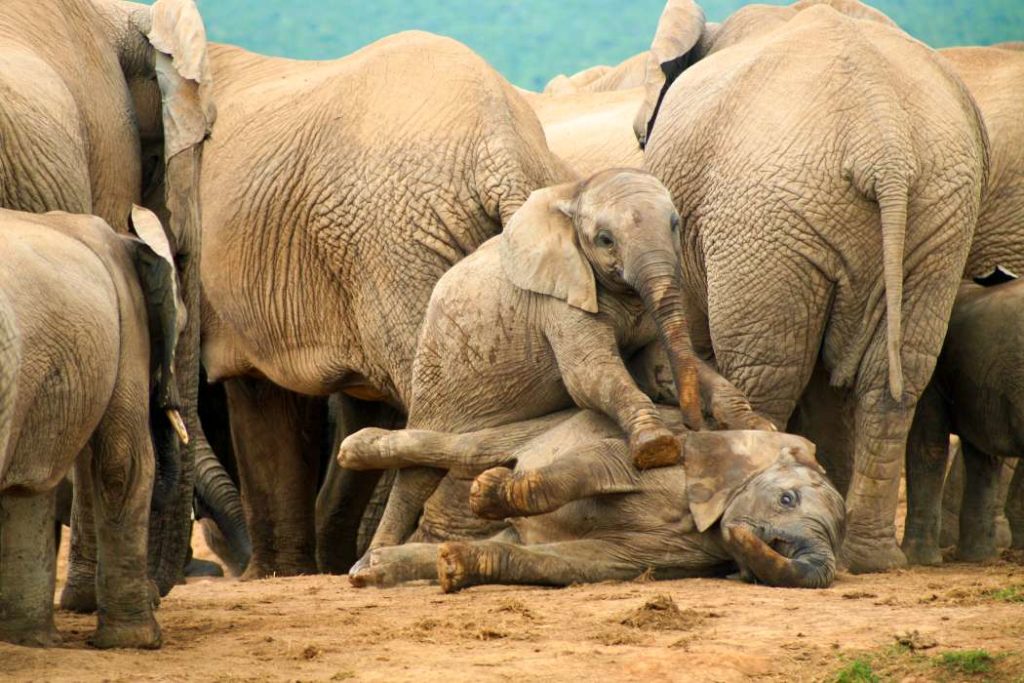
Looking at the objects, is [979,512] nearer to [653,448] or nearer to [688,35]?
[653,448]

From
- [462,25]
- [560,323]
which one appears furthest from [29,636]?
[462,25]

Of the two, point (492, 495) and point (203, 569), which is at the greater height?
point (203, 569)

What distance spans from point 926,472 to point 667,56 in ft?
6.55

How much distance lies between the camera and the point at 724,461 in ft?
18.8

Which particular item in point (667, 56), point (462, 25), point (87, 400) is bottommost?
point (87, 400)

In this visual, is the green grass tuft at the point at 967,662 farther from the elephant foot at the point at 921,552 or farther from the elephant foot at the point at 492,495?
the elephant foot at the point at 921,552

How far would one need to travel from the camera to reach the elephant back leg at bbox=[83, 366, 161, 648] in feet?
15.5

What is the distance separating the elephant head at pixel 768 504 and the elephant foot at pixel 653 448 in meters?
0.09

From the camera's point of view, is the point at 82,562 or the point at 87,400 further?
the point at 82,562

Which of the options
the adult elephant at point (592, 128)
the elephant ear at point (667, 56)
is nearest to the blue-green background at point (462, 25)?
the adult elephant at point (592, 128)

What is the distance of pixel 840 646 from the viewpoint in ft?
15.0

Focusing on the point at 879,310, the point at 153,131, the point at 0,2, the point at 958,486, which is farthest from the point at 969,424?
the point at 0,2

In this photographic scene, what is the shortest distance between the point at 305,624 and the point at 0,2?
2.02 meters

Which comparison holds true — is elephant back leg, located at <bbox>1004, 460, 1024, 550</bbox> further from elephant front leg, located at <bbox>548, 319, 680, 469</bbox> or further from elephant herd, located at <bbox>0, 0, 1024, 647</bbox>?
elephant front leg, located at <bbox>548, 319, 680, 469</bbox>
